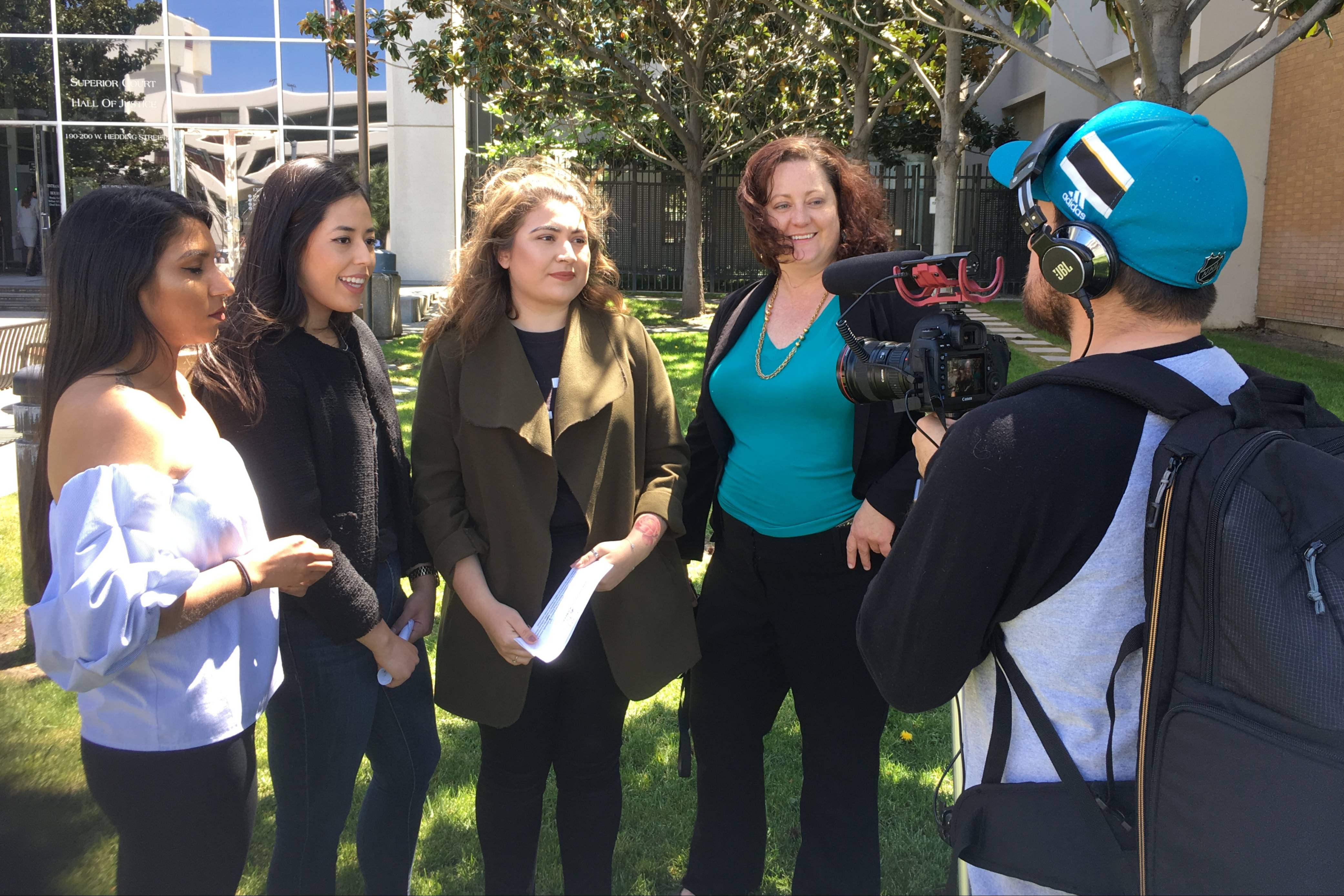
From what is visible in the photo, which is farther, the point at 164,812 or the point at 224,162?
the point at 224,162

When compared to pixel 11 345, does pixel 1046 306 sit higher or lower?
higher

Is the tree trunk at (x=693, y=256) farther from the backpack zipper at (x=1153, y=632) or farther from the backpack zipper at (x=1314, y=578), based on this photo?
the backpack zipper at (x=1314, y=578)

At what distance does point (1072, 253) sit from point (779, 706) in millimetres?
1642

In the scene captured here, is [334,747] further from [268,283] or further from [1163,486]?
[1163,486]

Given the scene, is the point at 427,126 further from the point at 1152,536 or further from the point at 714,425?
the point at 1152,536

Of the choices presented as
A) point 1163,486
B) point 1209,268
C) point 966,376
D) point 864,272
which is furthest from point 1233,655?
point 864,272

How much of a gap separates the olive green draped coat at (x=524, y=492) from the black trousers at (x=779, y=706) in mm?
166

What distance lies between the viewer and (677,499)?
2.55 metres

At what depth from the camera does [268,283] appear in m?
2.18

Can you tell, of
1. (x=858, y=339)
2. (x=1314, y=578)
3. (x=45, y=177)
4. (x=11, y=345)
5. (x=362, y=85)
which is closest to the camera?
(x=1314, y=578)

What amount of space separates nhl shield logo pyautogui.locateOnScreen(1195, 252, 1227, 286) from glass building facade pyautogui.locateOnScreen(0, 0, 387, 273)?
62.4 ft

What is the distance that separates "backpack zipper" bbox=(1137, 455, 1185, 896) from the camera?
123 cm

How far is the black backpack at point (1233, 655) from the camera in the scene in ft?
3.68

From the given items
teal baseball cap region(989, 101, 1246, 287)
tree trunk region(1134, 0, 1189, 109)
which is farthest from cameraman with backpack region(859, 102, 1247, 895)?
tree trunk region(1134, 0, 1189, 109)
